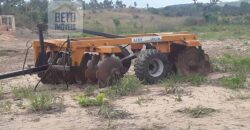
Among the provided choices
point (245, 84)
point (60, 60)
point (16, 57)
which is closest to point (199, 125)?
point (245, 84)

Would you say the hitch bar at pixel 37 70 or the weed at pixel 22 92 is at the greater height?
the hitch bar at pixel 37 70

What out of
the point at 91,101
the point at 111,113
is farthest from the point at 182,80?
the point at 111,113

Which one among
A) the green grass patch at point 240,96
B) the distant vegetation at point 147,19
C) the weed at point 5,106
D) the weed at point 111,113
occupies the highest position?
the green grass patch at point 240,96

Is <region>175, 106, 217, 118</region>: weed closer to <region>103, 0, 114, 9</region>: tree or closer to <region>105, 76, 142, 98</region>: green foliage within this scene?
<region>105, 76, 142, 98</region>: green foliage

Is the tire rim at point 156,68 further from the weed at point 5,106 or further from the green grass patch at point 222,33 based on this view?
the green grass patch at point 222,33

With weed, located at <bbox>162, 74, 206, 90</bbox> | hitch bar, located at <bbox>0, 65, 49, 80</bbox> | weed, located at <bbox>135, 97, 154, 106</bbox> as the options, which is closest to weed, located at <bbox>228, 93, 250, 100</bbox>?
weed, located at <bbox>135, 97, 154, 106</bbox>

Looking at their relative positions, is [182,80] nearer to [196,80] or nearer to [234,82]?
[196,80]

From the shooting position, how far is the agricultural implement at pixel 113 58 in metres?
11.4

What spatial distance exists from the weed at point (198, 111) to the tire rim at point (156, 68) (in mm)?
3487

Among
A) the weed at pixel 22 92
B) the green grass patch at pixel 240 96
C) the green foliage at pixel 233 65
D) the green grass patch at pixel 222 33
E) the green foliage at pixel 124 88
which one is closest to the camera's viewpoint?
the green grass patch at pixel 240 96

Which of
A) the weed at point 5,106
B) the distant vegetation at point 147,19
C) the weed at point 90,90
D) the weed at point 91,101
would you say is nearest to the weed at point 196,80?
the weed at point 90,90

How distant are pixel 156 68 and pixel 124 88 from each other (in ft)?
6.24

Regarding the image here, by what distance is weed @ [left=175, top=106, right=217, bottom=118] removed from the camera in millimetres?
8297

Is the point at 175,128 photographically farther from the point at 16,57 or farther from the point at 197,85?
the point at 16,57
